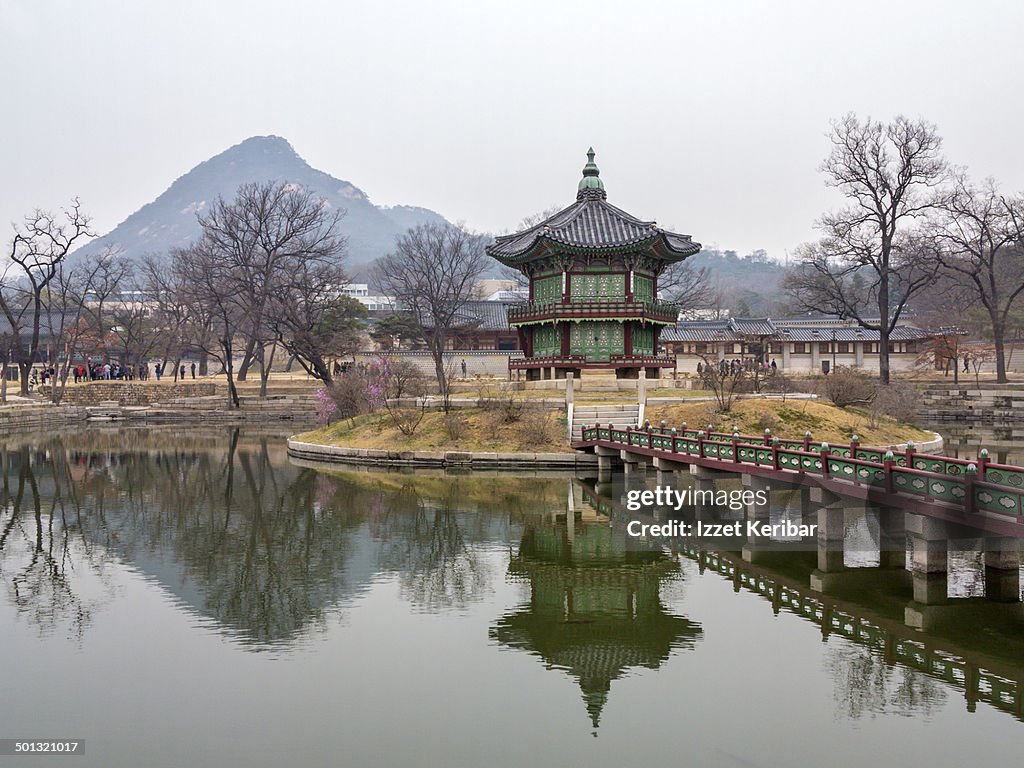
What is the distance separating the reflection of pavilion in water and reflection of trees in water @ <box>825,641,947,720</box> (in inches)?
94.3

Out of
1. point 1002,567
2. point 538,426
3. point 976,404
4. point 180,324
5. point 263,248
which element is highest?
point 263,248

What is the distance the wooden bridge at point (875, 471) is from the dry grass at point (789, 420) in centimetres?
740

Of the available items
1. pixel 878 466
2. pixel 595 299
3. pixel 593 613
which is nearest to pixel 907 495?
pixel 878 466

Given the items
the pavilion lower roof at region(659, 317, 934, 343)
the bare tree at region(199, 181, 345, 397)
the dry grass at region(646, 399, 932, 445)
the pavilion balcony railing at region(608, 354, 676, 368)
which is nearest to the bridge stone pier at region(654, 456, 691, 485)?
the dry grass at region(646, 399, 932, 445)

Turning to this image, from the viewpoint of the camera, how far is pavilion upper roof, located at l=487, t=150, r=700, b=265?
148ft

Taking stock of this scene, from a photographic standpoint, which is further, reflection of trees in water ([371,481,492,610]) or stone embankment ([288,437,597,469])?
stone embankment ([288,437,597,469])

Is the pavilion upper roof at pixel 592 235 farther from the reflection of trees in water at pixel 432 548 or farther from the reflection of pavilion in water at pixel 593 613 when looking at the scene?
the reflection of pavilion in water at pixel 593 613

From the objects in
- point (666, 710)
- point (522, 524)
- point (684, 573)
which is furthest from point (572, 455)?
point (666, 710)

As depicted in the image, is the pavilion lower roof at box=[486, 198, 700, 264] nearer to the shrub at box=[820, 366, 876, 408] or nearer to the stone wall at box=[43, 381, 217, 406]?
the shrub at box=[820, 366, 876, 408]

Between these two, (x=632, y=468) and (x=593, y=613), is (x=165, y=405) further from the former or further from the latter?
(x=593, y=613)

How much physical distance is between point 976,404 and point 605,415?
31.7m

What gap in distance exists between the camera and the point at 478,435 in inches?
1407

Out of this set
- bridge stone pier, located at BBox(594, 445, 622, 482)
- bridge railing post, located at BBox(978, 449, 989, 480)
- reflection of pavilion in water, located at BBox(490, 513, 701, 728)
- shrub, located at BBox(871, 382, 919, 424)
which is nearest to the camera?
reflection of pavilion in water, located at BBox(490, 513, 701, 728)

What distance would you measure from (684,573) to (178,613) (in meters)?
10.0
